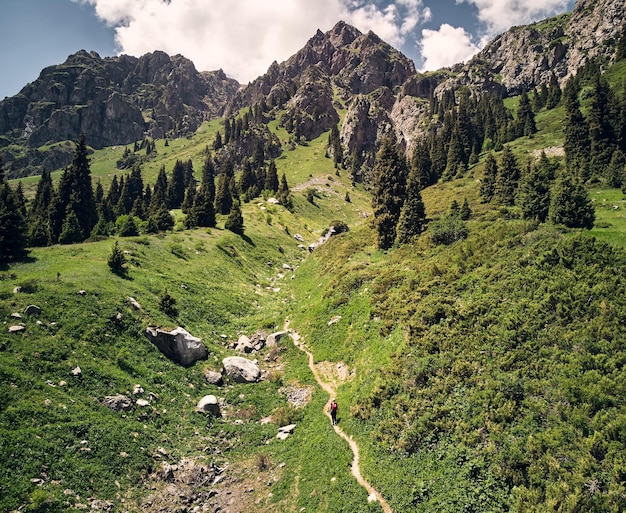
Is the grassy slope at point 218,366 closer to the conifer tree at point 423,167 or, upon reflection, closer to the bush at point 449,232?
the bush at point 449,232

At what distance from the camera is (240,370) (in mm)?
30016

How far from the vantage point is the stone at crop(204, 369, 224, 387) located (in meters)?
28.6

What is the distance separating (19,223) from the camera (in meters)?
33.9

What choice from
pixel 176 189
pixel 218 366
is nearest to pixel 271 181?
pixel 176 189

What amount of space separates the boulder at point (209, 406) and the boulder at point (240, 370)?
4.04m

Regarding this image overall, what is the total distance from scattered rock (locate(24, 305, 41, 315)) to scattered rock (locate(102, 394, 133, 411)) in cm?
888

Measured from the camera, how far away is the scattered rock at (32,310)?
2389 centimetres

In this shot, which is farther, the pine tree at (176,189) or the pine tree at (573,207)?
the pine tree at (176,189)

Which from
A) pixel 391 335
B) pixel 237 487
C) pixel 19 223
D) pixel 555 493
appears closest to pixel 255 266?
pixel 19 223

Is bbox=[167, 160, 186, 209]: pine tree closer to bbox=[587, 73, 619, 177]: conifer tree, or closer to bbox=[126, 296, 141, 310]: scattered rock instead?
A: bbox=[126, 296, 141, 310]: scattered rock

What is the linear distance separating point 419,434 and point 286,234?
74.6 m

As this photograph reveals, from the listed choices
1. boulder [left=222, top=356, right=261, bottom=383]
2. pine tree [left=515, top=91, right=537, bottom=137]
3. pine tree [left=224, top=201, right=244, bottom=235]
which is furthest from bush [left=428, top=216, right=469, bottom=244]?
pine tree [left=515, top=91, right=537, bottom=137]

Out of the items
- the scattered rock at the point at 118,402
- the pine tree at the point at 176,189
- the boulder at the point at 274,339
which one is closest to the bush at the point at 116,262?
the boulder at the point at 274,339

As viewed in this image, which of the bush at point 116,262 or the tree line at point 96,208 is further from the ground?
the tree line at point 96,208
